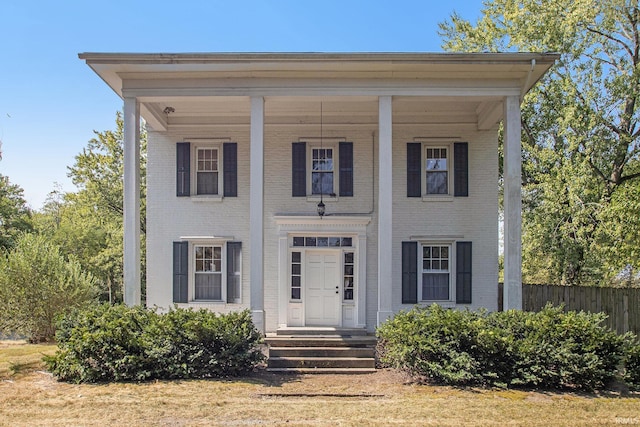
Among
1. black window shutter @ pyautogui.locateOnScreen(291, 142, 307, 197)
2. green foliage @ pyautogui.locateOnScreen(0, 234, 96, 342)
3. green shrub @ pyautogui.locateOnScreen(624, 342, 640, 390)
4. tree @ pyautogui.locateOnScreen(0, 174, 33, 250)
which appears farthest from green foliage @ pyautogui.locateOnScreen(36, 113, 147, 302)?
green shrub @ pyautogui.locateOnScreen(624, 342, 640, 390)

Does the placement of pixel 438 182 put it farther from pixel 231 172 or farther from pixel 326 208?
pixel 231 172

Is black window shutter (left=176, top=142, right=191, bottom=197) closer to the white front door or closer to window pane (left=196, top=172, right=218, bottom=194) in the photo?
window pane (left=196, top=172, right=218, bottom=194)

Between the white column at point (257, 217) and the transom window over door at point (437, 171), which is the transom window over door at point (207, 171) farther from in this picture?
the transom window over door at point (437, 171)

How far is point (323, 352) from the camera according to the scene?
1030cm

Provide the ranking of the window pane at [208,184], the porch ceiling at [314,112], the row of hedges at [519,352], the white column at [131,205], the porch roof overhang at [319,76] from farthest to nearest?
the window pane at [208,184] < the porch ceiling at [314,112] < the white column at [131,205] < the porch roof overhang at [319,76] < the row of hedges at [519,352]

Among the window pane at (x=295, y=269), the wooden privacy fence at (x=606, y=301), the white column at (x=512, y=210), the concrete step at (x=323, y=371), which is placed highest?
the white column at (x=512, y=210)

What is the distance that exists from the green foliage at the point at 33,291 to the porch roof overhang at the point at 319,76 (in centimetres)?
531

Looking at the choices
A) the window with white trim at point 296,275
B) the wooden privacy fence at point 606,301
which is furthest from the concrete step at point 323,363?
the wooden privacy fence at point 606,301

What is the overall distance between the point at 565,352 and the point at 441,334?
2077 mm

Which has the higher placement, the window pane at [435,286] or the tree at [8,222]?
the tree at [8,222]

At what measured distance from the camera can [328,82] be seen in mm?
10750

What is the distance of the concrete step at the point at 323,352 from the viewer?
10250 mm

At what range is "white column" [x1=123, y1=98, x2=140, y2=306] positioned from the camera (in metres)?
10.5

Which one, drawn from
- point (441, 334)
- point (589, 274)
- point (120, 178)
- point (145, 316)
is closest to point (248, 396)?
point (145, 316)
